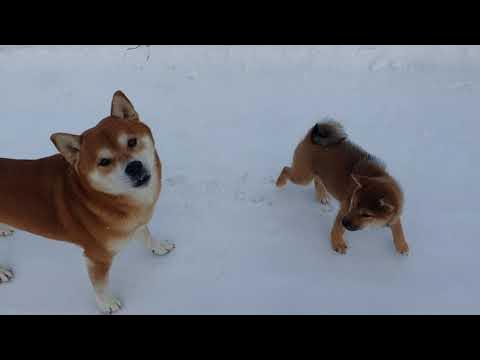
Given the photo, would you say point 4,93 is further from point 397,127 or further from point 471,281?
point 471,281

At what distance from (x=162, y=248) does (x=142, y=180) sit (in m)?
0.90

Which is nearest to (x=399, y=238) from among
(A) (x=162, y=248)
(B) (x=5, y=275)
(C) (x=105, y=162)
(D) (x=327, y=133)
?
(D) (x=327, y=133)

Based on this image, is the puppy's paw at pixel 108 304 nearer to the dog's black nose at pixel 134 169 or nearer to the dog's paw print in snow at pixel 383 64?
the dog's black nose at pixel 134 169

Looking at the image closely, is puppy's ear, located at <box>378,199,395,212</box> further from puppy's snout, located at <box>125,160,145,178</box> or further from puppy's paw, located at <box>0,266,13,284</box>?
puppy's paw, located at <box>0,266,13,284</box>

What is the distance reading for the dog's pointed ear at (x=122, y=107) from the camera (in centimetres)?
193

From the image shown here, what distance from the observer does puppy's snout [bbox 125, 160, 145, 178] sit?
184cm

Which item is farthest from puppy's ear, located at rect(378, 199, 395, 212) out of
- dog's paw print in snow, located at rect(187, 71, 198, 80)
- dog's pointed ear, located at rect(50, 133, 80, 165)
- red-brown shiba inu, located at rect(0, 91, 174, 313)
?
dog's paw print in snow, located at rect(187, 71, 198, 80)

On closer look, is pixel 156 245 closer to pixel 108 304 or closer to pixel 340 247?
pixel 108 304

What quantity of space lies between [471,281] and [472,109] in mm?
1665

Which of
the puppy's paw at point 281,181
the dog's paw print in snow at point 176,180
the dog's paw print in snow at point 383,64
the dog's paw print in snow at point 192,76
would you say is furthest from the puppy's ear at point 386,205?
the dog's paw print in snow at point 192,76

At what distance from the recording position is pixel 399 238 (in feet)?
8.30

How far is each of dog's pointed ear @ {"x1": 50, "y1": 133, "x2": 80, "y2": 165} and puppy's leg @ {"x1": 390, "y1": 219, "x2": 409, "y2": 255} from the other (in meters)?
1.91

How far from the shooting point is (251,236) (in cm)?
276
